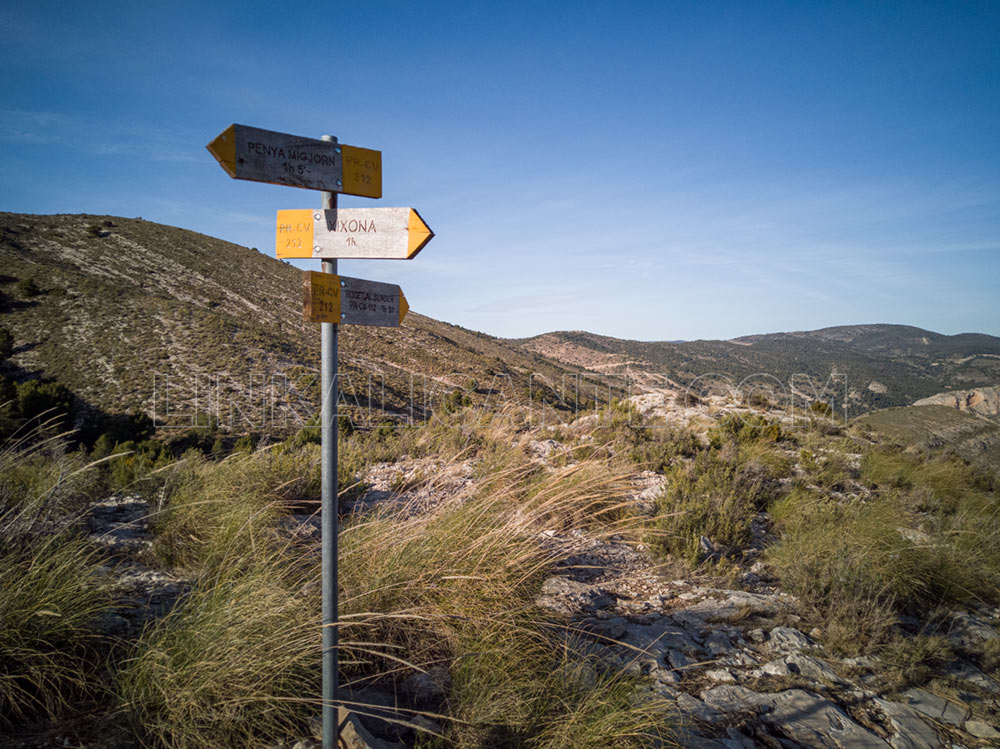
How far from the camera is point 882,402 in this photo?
2716cm

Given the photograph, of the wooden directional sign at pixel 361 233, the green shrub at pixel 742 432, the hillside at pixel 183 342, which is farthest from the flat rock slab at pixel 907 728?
the hillside at pixel 183 342

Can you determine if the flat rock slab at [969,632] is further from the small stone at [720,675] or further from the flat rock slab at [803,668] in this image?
the small stone at [720,675]

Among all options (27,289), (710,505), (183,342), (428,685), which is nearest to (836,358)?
(710,505)

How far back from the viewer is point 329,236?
1947 mm

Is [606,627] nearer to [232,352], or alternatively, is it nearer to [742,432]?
[742,432]

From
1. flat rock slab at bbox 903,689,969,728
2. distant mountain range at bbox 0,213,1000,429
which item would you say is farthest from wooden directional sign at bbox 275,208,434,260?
distant mountain range at bbox 0,213,1000,429

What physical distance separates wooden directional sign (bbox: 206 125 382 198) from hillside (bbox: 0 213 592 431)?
9886 millimetres

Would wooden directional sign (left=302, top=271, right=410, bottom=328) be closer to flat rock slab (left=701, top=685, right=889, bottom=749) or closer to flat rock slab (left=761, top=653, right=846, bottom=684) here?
flat rock slab (left=701, top=685, right=889, bottom=749)

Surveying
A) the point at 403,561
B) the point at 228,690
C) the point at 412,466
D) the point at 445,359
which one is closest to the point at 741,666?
the point at 403,561

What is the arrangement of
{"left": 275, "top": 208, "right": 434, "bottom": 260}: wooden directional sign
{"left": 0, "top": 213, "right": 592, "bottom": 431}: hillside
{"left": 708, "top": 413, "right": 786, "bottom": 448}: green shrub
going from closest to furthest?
{"left": 275, "top": 208, "right": 434, "bottom": 260}: wooden directional sign < {"left": 708, "top": 413, "right": 786, "bottom": 448}: green shrub < {"left": 0, "top": 213, "right": 592, "bottom": 431}: hillside

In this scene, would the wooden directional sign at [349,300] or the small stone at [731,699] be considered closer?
the wooden directional sign at [349,300]

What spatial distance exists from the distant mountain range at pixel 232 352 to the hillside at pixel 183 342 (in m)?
0.11

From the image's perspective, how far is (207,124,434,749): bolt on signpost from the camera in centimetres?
182

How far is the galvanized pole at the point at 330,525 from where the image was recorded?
1814 millimetres
